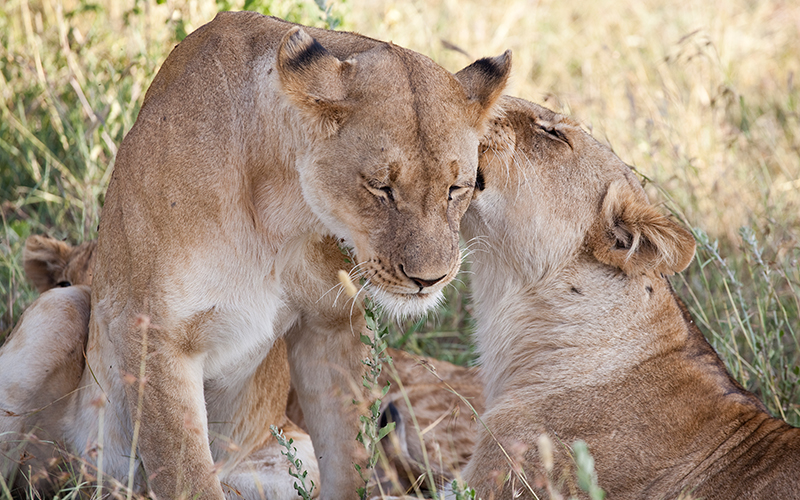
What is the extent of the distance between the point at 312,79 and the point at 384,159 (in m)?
0.29

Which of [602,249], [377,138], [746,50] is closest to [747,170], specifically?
[746,50]

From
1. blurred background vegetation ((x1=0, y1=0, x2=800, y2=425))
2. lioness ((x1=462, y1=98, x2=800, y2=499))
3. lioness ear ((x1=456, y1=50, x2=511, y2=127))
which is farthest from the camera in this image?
blurred background vegetation ((x1=0, y1=0, x2=800, y2=425))

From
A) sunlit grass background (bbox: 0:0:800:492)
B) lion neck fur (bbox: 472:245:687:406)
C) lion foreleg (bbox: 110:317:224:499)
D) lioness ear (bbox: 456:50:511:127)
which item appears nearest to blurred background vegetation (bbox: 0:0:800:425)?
sunlit grass background (bbox: 0:0:800:492)

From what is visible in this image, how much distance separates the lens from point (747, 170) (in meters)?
5.57

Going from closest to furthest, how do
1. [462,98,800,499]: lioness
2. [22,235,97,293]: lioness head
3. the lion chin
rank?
1. the lion chin
2. [462,98,800,499]: lioness
3. [22,235,97,293]: lioness head

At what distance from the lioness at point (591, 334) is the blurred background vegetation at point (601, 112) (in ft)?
1.14

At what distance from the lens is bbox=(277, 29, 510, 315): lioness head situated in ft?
7.27

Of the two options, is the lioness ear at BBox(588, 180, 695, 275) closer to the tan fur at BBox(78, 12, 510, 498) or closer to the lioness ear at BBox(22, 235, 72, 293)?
the tan fur at BBox(78, 12, 510, 498)

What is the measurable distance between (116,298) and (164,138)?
51cm

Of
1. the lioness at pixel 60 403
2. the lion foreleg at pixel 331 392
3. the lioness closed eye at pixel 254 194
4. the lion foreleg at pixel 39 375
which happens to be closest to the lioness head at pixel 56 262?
the lioness at pixel 60 403

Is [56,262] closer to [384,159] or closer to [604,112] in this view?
[384,159]

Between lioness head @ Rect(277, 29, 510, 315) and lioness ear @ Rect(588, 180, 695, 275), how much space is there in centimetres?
68

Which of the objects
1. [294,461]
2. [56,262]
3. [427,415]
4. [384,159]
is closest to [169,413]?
[294,461]

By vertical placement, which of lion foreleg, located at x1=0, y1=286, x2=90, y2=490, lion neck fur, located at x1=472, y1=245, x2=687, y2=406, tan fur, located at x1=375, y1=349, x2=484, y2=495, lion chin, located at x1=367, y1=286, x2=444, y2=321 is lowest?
tan fur, located at x1=375, y1=349, x2=484, y2=495
